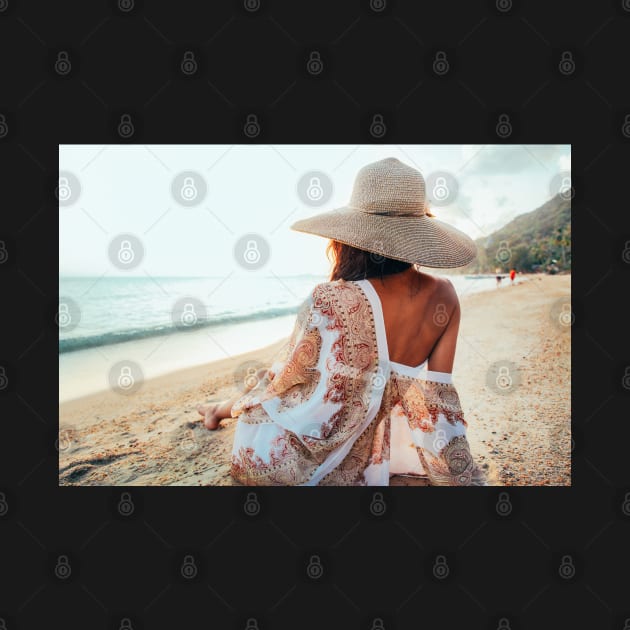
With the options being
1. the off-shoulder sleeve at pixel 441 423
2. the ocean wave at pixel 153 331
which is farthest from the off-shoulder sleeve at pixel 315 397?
the ocean wave at pixel 153 331

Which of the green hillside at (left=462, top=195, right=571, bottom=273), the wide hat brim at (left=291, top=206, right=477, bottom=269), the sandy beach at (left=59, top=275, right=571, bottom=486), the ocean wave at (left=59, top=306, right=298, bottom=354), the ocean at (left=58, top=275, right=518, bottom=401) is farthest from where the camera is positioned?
the green hillside at (left=462, top=195, right=571, bottom=273)

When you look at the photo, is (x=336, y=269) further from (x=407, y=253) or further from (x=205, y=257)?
(x=205, y=257)

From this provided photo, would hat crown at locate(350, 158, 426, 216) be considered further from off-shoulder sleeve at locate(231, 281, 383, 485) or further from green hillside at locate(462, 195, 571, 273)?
green hillside at locate(462, 195, 571, 273)

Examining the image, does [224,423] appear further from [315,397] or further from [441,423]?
[441,423]

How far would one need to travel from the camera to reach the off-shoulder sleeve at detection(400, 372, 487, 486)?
77.8 inches

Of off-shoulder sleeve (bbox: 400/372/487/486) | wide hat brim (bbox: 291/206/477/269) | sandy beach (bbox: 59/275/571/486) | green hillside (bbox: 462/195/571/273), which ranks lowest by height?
sandy beach (bbox: 59/275/571/486)

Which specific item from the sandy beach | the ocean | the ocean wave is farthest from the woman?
the ocean wave

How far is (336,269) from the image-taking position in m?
2.00

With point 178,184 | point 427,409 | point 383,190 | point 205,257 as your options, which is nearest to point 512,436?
point 427,409

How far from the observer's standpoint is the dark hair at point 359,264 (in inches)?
74.6

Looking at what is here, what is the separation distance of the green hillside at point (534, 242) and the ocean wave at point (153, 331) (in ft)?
23.9

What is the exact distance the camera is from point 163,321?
761 centimetres

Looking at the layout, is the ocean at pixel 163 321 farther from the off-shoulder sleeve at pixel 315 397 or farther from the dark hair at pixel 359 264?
the dark hair at pixel 359 264

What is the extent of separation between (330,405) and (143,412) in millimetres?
2722
